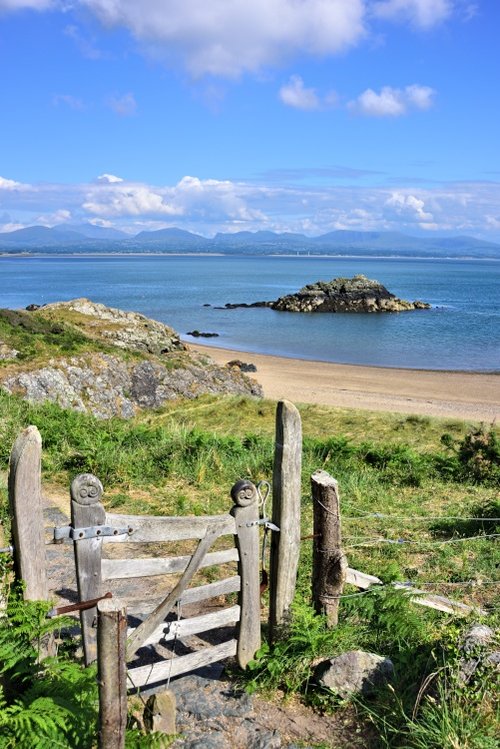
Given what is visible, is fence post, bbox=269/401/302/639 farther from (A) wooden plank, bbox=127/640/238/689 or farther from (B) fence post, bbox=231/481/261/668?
(A) wooden plank, bbox=127/640/238/689

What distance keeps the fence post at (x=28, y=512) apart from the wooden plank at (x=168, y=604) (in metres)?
0.78

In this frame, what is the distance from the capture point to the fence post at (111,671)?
12.3 feet

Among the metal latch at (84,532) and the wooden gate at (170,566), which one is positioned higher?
the metal latch at (84,532)

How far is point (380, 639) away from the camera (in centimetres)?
590

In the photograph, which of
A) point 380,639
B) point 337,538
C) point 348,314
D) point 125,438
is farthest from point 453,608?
point 348,314

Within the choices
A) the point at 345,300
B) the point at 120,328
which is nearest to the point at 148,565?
the point at 120,328

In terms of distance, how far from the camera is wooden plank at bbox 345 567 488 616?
6309mm

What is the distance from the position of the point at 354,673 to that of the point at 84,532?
233 cm

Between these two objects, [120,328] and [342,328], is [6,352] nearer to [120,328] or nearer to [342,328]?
[120,328]

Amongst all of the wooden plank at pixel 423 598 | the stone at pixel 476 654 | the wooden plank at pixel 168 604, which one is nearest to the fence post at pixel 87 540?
the wooden plank at pixel 168 604

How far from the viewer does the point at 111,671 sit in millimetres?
3818

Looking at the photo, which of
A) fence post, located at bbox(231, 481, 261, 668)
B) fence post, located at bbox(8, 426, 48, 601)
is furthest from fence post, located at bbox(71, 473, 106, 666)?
fence post, located at bbox(231, 481, 261, 668)

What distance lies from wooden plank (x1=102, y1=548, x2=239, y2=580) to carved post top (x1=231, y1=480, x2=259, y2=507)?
42cm

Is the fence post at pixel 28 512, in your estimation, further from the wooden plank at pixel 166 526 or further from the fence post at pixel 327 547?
the fence post at pixel 327 547
